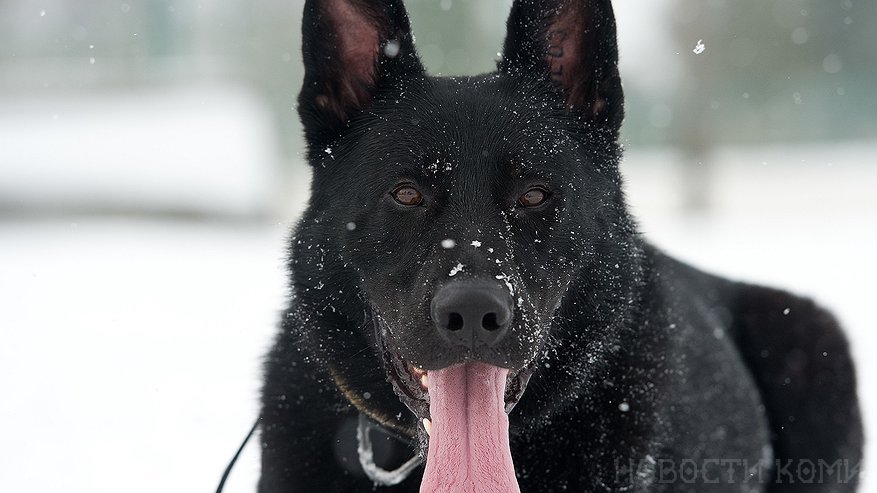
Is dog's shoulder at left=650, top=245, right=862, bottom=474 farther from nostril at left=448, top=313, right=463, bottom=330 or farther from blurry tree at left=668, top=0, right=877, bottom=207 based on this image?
blurry tree at left=668, top=0, right=877, bottom=207

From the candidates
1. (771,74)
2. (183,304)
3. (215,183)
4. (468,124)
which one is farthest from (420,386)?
(771,74)

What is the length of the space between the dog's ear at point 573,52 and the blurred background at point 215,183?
144 cm

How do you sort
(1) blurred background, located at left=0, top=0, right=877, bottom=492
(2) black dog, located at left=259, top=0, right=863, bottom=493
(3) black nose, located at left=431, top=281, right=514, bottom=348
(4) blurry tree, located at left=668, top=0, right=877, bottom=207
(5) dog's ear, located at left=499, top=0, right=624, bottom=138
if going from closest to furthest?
(3) black nose, located at left=431, top=281, right=514, bottom=348
(2) black dog, located at left=259, top=0, right=863, bottom=493
(5) dog's ear, located at left=499, top=0, right=624, bottom=138
(1) blurred background, located at left=0, top=0, right=877, bottom=492
(4) blurry tree, located at left=668, top=0, right=877, bottom=207

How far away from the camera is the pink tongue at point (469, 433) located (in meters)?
2.20

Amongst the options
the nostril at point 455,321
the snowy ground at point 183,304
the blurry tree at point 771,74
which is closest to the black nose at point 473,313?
the nostril at point 455,321

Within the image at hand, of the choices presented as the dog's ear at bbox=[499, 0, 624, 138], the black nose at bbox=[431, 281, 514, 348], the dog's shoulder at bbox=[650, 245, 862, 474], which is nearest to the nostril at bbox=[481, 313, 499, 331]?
the black nose at bbox=[431, 281, 514, 348]

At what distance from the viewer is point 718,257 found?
9055mm

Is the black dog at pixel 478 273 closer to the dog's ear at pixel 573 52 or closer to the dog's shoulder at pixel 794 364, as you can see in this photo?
the dog's ear at pixel 573 52

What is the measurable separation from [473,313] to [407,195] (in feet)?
1.81

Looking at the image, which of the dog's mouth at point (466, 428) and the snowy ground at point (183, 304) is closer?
the dog's mouth at point (466, 428)

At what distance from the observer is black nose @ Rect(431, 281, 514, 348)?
6.87ft

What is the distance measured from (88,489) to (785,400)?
289 centimetres

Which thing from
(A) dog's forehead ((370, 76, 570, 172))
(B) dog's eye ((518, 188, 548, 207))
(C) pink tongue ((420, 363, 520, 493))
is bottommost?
(C) pink tongue ((420, 363, 520, 493))

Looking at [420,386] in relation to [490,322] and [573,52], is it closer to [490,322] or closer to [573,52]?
[490,322]
